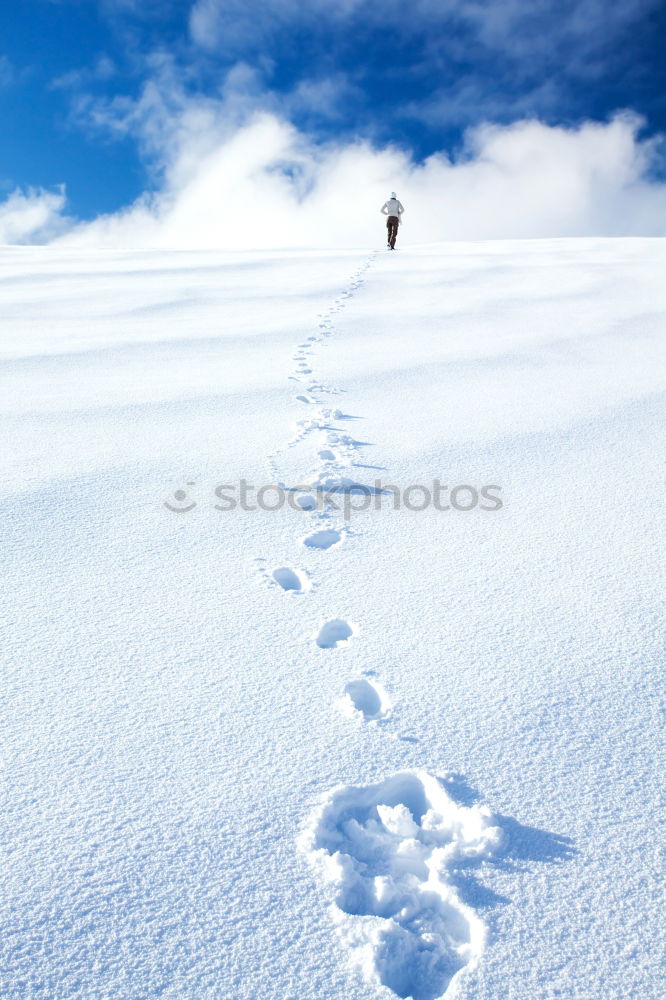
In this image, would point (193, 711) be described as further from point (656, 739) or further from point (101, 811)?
point (656, 739)

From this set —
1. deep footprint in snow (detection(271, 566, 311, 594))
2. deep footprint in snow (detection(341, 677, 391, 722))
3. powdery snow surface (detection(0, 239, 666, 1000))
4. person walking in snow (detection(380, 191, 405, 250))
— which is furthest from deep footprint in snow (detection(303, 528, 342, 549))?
person walking in snow (detection(380, 191, 405, 250))

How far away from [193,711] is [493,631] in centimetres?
70

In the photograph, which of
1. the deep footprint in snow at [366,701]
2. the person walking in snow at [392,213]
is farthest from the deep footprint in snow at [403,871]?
the person walking in snow at [392,213]

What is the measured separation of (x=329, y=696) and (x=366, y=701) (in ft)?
0.25

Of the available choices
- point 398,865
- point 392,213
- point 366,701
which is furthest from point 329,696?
point 392,213

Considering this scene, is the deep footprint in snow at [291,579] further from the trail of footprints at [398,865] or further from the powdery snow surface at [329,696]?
the trail of footprints at [398,865]

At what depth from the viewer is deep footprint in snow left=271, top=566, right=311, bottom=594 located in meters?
1.80

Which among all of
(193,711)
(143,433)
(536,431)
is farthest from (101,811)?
(536,431)

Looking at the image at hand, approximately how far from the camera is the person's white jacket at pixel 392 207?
951 cm

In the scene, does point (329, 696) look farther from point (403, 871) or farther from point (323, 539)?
point (323, 539)

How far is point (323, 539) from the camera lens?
6.81 ft

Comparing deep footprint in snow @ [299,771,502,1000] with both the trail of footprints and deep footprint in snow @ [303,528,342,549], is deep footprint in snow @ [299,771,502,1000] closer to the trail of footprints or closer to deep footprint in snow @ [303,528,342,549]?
the trail of footprints

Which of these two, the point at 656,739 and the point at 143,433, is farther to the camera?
the point at 143,433

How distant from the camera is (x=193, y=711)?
1341mm
